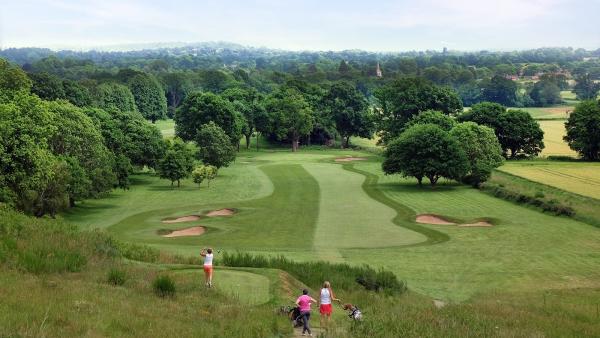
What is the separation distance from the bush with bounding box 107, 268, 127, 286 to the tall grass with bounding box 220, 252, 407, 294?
30.2 ft

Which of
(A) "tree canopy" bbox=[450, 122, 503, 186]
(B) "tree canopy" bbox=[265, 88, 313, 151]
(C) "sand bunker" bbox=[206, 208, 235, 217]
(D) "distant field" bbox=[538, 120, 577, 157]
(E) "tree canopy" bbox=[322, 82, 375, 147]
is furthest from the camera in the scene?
(E) "tree canopy" bbox=[322, 82, 375, 147]

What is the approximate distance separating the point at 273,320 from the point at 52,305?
6703 mm

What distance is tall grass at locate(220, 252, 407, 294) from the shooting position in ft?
99.1

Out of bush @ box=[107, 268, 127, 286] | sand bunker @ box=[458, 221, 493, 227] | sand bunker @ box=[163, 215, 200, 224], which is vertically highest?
bush @ box=[107, 268, 127, 286]

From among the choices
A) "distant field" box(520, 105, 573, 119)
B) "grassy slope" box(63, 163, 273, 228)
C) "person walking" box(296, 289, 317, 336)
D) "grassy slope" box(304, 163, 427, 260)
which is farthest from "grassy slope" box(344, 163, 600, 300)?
"distant field" box(520, 105, 573, 119)

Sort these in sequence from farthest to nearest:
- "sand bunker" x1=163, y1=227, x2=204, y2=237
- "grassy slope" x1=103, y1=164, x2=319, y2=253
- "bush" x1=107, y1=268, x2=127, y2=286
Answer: "sand bunker" x1=163, y1=227, x2=204, y2=237
"grassy slope" x1=103, y1=164, x2=319, y2=253
"bush" x1=107, y1=268, x2=127, y2=286

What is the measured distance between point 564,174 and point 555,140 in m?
47.7

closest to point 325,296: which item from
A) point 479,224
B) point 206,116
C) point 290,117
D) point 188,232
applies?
point 188,232

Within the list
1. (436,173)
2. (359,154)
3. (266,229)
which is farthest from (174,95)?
(266,229)

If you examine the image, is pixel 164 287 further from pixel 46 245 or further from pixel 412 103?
pixel 412 103

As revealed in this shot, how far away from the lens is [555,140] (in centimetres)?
11994

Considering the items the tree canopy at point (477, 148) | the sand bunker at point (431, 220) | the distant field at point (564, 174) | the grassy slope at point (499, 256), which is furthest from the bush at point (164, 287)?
the tree canopy at point (477, 148)

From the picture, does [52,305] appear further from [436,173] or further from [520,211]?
[436,173]

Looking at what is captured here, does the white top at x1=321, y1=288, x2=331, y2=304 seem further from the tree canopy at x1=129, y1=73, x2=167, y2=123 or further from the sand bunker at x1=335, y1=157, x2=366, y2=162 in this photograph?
the tree canopy at x1=129, y1=73, x2=167, y2=123
